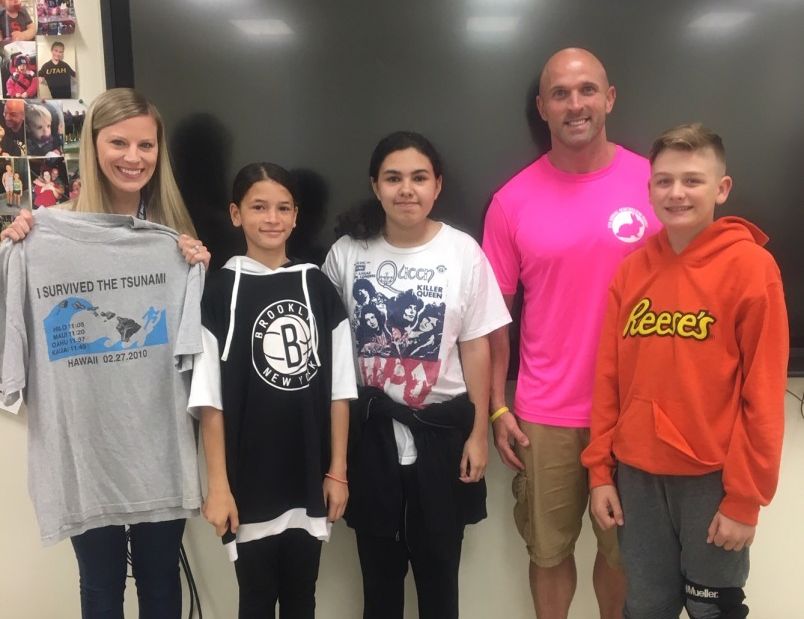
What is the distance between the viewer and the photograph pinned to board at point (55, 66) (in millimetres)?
1686

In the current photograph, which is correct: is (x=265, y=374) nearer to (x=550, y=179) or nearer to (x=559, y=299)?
(x=559, y=299)

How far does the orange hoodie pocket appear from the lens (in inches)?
46.6

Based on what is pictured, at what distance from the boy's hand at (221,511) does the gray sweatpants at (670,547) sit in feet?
2.95

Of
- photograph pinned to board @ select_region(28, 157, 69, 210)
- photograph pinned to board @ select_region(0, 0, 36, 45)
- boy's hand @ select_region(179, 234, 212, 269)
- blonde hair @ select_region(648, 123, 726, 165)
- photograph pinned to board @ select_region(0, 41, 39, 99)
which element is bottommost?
boy's hand @ select_region(179, 234, 212, 269)

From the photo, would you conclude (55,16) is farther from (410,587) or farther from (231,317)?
(410,587)

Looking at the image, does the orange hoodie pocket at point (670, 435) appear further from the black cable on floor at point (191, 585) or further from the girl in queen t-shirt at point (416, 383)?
the black cable on floor at point (191, 585)

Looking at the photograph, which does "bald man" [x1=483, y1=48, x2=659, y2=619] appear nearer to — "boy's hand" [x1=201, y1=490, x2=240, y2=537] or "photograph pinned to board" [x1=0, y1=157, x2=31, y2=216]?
"boy's hand" [x1=201, y1=490, x2=240, y2=537]

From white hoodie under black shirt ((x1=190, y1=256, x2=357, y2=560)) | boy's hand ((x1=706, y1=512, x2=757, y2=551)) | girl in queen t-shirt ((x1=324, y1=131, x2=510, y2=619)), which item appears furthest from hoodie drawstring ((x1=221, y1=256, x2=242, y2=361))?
boy's hand ((x1=706, y1=512, x2=757, y2=551))

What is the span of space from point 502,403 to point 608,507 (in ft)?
1.29

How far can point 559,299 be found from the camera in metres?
1.51

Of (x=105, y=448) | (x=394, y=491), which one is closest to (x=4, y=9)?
(x=105, y=448)

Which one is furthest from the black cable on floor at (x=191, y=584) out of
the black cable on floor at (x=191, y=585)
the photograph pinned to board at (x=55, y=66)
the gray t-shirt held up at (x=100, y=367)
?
the photograph pinned to board at (x=55, y=66)

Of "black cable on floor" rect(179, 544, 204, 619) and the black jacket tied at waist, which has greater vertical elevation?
the black jacket tied at waist

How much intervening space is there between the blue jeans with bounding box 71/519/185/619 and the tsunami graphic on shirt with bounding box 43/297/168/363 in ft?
1.42
